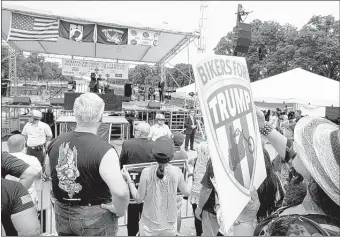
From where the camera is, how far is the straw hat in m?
1.16

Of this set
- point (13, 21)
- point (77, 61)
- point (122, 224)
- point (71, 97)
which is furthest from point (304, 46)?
point (122, 224)

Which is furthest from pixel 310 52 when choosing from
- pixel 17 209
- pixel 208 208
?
pixel 17 209

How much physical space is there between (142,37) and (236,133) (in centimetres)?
1186

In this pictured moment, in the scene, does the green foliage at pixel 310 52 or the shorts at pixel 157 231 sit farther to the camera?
the green foliage at pixel 310 52

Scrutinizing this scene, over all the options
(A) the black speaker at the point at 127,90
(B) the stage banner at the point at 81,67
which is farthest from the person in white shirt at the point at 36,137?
(A) the black speaker at the point at 127,90

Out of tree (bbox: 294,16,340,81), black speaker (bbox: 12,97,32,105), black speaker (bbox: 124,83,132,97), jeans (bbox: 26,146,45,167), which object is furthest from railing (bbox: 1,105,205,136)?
tree (bbox: 294,16,340,81)

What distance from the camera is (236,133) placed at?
4.31 ft

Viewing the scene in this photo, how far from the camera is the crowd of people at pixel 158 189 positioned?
1.20 m

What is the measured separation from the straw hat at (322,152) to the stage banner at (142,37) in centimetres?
1175

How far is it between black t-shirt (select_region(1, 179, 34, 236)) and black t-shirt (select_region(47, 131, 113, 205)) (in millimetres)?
241

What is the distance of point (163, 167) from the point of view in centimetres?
256

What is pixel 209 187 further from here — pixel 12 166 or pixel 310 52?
pixel 310 52

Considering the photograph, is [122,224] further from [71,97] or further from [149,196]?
[71,97]

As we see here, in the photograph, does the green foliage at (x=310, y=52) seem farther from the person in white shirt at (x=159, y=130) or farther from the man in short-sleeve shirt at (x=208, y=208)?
the man in short-sleeve shirt at (x=208, y=208)
